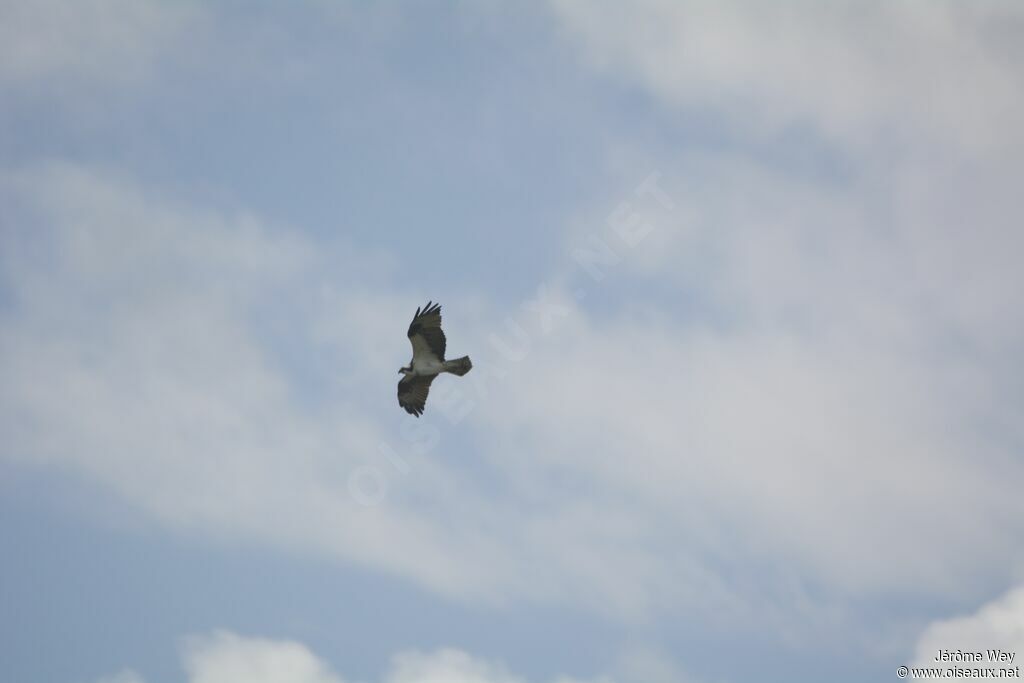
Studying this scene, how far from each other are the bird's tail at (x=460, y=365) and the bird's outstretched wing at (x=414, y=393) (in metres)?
2.16

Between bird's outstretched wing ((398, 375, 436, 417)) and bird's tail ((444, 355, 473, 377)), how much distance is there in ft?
7.09

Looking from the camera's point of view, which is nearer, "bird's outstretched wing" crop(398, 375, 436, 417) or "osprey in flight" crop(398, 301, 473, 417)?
"osprey in flight" crop(398, 301, 473, 417)

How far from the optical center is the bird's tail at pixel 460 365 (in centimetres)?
5216

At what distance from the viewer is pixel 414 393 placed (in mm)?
55000

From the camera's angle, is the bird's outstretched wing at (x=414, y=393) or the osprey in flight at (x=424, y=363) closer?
the osprey in flight at (x=424, y=363)

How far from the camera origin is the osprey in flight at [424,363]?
51.5 m

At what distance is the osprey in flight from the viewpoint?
51.5 meters

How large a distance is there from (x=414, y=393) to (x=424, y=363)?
2.40 meters

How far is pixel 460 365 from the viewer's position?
52188 mm

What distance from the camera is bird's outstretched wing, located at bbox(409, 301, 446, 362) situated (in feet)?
169

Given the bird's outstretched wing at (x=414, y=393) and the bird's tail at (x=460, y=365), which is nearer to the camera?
the bird's tail at (x=460, y=365)

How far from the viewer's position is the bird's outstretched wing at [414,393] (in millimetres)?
54469

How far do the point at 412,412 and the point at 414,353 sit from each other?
3624 millimetres

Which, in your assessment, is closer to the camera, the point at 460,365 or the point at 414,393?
the point at 460,365
